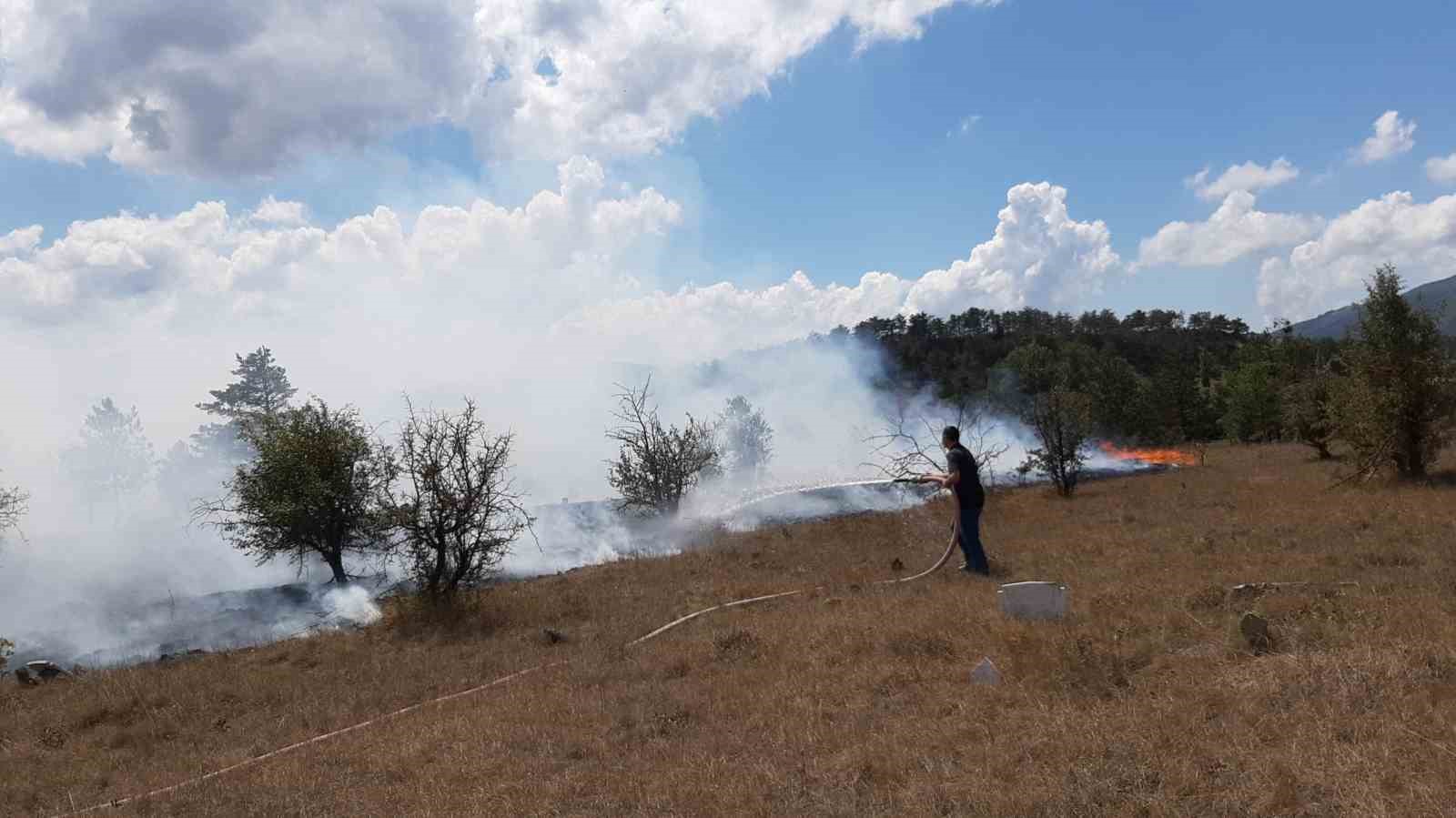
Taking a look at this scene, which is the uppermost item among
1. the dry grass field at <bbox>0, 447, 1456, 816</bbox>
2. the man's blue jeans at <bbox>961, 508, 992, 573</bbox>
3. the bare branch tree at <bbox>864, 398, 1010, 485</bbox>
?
the bare branch tree at <bbox>864, 398, 1010, 485</bbox>

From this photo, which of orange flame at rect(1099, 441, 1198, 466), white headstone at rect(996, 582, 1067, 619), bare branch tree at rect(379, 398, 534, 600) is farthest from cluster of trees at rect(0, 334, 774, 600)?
orange flame at rect(1099, 441, 1198, 466)

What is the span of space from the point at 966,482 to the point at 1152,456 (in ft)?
121

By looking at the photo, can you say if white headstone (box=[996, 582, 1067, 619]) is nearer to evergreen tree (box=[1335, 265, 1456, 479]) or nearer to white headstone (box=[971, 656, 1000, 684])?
white headstone (box=[971, 656, 1000, 684])

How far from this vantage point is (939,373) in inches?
2879

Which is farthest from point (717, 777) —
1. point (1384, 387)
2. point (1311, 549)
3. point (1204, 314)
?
point (1204, 314)

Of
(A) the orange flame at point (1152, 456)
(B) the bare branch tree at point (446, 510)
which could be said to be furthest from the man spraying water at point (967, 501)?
(A) the orange flame at point (1152, 456)

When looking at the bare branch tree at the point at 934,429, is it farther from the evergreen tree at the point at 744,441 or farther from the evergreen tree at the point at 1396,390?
the evergreen tree at the point at 1396,390

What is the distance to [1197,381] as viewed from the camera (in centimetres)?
7094

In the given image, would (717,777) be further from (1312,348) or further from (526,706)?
(1312,348)

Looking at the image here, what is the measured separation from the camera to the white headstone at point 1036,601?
29.7 ft

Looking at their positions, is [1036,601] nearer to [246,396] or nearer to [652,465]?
[652,465]

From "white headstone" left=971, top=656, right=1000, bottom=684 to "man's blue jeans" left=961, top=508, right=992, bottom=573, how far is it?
5.57 m

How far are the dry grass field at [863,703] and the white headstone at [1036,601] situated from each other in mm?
307

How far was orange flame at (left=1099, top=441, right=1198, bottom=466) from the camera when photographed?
137 feet
